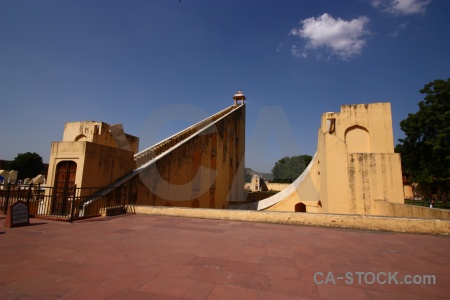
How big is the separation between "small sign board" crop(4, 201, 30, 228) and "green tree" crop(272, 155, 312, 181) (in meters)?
56.1

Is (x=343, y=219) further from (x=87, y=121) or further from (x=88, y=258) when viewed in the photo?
(x=87, y=121)

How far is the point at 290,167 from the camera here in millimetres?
63750

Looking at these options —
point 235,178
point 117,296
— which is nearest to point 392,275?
point 117,296

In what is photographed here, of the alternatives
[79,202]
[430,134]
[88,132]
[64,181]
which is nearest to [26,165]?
[88,132]

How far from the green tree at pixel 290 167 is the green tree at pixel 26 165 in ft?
168

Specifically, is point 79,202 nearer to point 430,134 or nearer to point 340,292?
point 340,292

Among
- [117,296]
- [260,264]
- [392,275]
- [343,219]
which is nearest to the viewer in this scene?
[117,296]

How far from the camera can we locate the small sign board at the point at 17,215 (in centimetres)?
Answer: 532

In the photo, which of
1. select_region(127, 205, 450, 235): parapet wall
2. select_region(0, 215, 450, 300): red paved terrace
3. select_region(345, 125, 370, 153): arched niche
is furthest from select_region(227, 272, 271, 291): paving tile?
select_region(345, 125, 370, 153): arched niche

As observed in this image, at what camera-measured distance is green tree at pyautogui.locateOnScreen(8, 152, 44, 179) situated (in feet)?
133

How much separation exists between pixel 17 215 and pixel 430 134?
27500 mm

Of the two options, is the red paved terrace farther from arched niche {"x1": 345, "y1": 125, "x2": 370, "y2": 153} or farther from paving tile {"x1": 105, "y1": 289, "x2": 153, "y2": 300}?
arched niche {"x1": 345, "y1": 125, "x2": 370, "y2": 153}

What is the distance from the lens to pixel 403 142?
22.3 meters

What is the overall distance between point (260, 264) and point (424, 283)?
75.2 inches
